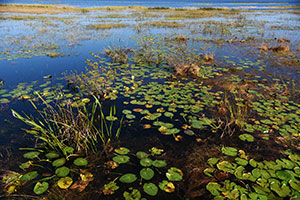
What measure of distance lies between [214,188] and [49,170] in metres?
2.40

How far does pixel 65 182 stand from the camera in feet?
8.39

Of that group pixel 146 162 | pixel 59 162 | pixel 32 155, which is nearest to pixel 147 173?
pixel 146 162

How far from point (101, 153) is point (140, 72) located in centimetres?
426

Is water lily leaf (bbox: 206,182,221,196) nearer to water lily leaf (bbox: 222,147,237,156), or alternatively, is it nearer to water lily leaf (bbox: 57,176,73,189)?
water lily leaf (bbox: 222,147,237,156)

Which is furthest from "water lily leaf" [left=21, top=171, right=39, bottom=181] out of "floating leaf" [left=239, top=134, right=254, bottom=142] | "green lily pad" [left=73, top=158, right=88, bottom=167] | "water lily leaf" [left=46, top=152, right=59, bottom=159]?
"floating leaf" [left=239, top=134, right=254, bottom=142]

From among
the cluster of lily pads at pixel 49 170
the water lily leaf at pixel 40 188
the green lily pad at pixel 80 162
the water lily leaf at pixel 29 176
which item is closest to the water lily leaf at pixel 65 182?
the cluster of lily pads at pixel 49 170

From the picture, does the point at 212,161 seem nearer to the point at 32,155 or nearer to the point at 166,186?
the point at 166,186

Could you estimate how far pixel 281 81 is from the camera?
237 inches

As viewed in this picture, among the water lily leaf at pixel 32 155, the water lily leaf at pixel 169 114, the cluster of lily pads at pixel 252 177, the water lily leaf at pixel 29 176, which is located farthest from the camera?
the water lily leaf at pixel 169 114

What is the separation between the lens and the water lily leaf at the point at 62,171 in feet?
8.82

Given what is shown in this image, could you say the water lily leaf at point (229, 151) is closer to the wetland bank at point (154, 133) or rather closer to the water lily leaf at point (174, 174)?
the wetland bank at point (154, 133)

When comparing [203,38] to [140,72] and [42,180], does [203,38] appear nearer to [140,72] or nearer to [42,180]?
[140,72]

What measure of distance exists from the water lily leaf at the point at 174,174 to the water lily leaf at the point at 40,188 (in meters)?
1.64

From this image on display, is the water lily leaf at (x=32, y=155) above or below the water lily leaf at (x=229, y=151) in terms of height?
above
